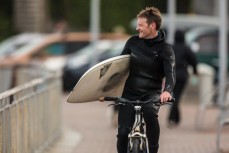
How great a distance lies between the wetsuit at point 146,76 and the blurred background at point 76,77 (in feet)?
3.81

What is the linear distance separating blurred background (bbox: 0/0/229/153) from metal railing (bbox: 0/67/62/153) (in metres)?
0.01

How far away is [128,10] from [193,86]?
60.9 ft

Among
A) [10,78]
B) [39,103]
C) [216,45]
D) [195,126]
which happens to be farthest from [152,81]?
[216,45]

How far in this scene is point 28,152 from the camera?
11.7 metres

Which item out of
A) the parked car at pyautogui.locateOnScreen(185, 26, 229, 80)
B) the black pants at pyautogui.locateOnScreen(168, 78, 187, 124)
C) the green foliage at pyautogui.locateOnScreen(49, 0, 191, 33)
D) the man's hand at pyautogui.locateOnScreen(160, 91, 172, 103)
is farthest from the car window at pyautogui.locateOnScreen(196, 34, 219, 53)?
the man's hand at pyautogui.locateOnScreen(160, 91, 172, 103)

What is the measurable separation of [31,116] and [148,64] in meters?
3.27

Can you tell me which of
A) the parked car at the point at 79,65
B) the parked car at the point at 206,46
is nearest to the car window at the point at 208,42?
the parked car at the point at 206,46

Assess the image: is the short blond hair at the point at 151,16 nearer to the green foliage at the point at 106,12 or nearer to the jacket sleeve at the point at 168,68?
the jacket sleeve at the point at 168,68

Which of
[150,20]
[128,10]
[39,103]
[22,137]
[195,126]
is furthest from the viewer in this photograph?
[128,10]

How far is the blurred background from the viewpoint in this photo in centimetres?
1259

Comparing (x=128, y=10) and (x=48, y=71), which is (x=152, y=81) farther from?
(x=128, y=10)

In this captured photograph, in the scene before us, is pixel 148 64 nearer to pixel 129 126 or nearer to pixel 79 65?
pixel 129 126

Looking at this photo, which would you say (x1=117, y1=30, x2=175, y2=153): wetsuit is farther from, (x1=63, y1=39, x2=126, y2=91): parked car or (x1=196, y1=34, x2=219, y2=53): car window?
(x1=63, y1=39, x2=126, y2=91): parked car

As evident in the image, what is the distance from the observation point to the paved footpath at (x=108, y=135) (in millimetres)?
14008
